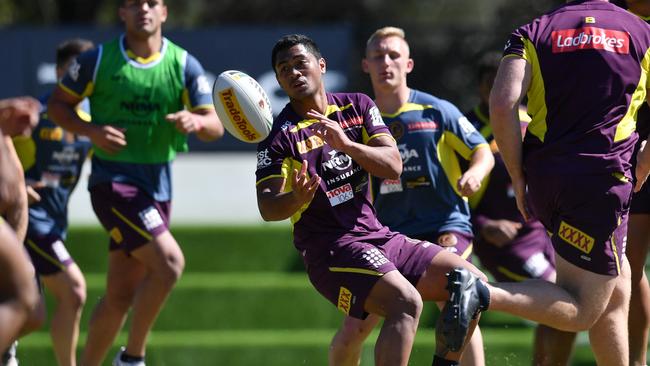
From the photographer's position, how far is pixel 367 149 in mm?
5281

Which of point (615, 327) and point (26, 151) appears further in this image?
point (26, 151)

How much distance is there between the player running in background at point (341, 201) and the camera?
16.9 feet

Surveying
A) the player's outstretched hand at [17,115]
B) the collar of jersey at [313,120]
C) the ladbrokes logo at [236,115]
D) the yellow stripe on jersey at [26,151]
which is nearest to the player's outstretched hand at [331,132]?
the collar of jersey at [313,120]

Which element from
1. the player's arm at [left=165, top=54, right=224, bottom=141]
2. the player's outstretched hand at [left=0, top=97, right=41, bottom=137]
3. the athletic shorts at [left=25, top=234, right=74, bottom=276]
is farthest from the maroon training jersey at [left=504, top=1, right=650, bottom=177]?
the athletic shorts at [left=25, top=234, right=74, bottom=276]

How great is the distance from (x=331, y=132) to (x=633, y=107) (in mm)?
1413

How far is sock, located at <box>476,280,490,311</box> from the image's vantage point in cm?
504

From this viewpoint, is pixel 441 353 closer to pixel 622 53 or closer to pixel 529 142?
pixel 529 142

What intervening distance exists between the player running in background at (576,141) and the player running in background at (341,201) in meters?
0.44

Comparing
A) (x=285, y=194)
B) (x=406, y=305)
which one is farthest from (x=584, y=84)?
(x=285, y=194)

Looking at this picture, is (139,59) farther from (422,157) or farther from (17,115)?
(17,115)

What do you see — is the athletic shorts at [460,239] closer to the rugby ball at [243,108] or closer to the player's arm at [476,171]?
the player's arm at [476,171]

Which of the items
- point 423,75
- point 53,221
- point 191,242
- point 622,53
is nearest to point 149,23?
point 53,221

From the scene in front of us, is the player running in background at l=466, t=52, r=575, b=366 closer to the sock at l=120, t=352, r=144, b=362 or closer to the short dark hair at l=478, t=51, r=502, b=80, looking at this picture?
the short dark hair at l=478, t=51, r=502, b=80

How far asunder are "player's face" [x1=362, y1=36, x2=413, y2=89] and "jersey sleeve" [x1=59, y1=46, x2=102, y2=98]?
169cm
